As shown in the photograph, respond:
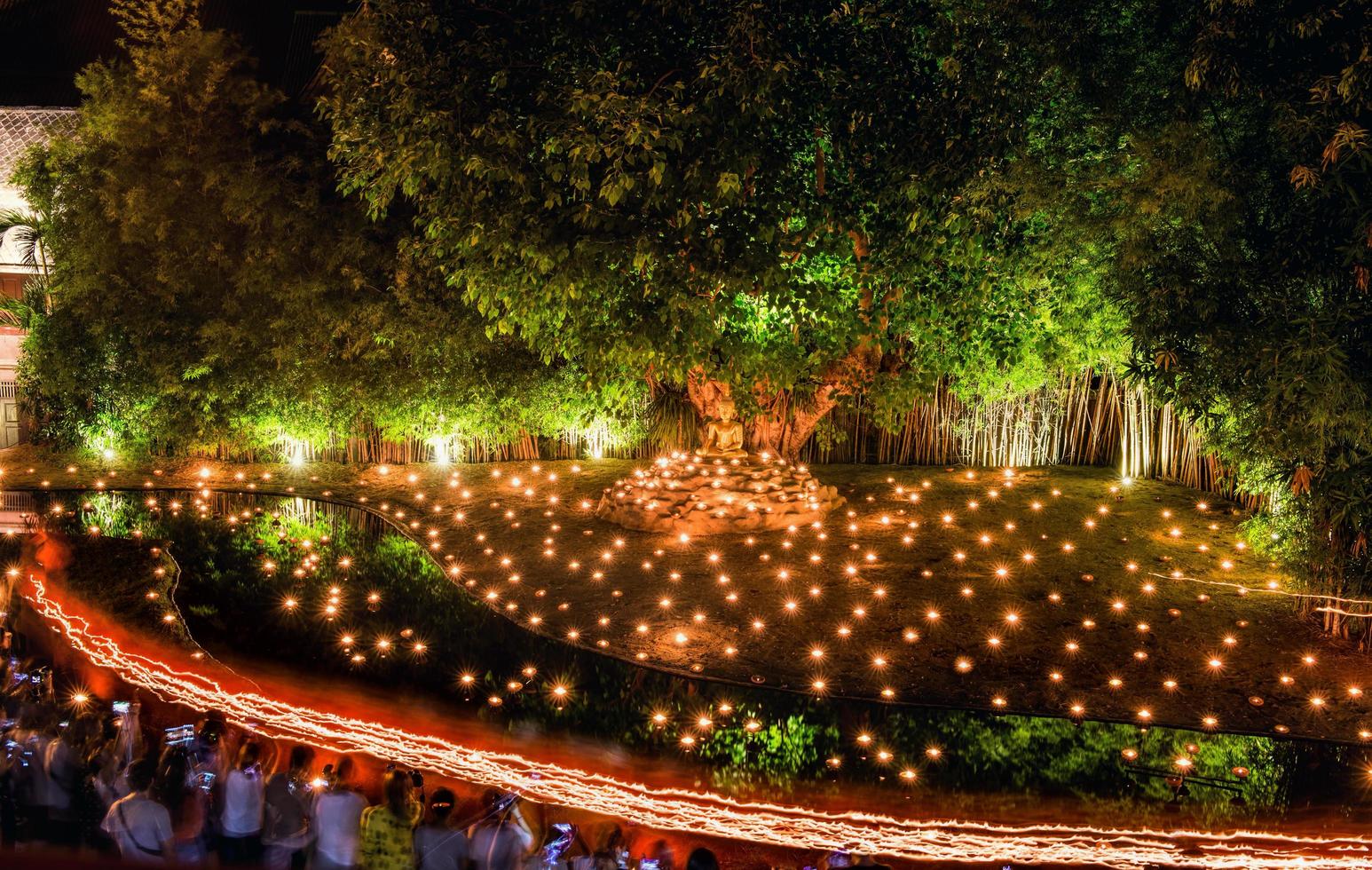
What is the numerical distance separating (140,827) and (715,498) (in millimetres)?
7611

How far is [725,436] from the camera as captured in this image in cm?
1157

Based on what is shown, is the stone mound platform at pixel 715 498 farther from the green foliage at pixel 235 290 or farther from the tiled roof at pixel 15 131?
the tiled roof at pixel 15 131

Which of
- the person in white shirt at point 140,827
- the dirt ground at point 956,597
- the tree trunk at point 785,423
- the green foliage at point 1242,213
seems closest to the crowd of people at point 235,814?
the person in white shirt at point 140,827

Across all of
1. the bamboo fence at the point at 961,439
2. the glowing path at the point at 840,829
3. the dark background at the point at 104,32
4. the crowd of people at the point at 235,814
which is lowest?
the glowing path at the point at 840,829

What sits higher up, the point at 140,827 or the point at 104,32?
the point at 104,32

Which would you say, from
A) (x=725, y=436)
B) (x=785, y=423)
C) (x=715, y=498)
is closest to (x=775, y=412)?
(x=785, y=423)

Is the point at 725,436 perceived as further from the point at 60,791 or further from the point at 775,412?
the point at 60,791

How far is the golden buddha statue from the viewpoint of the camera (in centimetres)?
1152

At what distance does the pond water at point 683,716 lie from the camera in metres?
5.89

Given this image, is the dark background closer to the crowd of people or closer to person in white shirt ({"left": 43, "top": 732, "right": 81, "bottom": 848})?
the crowd of people

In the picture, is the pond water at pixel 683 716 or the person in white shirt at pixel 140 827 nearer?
the person in white shirt at pixel 140 827

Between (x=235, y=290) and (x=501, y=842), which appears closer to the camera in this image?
(x=501, y=842)

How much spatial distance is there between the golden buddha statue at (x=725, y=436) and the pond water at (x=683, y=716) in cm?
329

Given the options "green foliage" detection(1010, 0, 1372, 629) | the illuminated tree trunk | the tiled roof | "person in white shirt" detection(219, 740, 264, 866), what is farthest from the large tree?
the tiled roof
